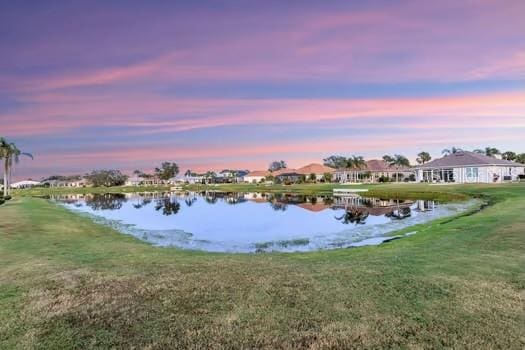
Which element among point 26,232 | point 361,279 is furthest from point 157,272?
point 26,232

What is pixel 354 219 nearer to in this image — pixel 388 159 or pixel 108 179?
pixel 388 159

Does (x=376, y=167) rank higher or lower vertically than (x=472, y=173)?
higher

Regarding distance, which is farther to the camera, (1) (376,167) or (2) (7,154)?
(1) (376,167)

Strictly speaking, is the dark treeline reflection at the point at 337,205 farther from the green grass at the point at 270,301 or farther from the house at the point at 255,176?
the house at the point at 255,176

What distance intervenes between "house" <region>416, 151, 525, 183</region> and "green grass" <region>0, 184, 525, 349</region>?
5227 cm

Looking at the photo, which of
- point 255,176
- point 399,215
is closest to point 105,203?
point 399,215

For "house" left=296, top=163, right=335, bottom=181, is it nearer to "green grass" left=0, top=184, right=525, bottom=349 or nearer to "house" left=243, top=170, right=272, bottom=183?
"house" left=243, top=170, right=272, bottom=183

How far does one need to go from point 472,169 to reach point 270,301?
59.5 metres

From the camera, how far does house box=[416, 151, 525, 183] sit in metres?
55.8

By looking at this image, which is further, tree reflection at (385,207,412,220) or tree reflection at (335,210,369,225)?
tree reflection at (385,207,412,220)

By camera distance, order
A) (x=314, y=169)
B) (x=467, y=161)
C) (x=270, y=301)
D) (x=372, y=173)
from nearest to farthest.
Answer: (x=270, y=301), (x=467, y=161), (x=372, y=173), (x=314, y=169)

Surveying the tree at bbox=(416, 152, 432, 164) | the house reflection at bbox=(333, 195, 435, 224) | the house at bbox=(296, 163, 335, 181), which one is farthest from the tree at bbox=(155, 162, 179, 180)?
the house reflection at bbox=(333, 195, 435, 224)

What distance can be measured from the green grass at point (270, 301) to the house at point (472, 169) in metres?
52.3

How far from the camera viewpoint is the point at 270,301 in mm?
6000
